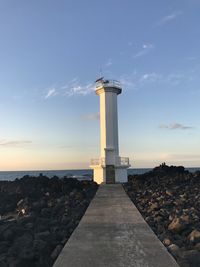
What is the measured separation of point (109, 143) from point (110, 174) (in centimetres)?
173

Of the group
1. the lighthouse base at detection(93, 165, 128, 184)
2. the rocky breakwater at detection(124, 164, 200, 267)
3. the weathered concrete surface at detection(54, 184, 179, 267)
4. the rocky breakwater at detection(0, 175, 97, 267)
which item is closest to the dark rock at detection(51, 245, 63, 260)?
the rocky breakwater at detection(0, 175, 97, 267)

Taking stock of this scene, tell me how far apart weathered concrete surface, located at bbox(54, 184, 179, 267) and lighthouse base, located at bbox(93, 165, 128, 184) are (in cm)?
1187

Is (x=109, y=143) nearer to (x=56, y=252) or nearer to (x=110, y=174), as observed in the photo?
(x=110, y=174)

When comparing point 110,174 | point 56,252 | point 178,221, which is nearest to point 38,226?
point 56,252

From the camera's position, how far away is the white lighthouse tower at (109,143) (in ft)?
70.7

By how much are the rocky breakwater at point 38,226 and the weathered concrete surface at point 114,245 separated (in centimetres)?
36

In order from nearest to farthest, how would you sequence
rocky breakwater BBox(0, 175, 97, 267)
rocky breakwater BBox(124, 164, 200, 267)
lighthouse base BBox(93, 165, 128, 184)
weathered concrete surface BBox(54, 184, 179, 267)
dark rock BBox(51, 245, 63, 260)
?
weathered concrete surface BBox(54, 184, 179, 267) → rocky breakwater BBox(124, 164, 200, 267) → dark rock BBox(51, 245, 63, 260) → rocky breakwater BBox(0, 175, 97, 267) → lighthouse base BBox(93, 165, 128, 184)

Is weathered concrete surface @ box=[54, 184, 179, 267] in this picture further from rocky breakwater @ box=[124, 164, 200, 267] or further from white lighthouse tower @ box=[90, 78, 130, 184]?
white lighthouse tower @ box=[90, 78, 130, 184]

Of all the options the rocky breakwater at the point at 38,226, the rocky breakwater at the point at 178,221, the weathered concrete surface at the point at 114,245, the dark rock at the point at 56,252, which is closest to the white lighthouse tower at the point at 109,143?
the rocky breakwater at the point at 38,226

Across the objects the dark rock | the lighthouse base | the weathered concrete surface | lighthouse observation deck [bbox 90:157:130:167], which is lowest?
the dark rock

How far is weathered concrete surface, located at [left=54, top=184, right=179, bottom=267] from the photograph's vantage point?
17.6 feet

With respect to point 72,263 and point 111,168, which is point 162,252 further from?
point 111,168

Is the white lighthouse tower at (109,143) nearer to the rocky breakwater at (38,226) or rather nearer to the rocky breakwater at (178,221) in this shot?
the rocky breakwater at (38,226)

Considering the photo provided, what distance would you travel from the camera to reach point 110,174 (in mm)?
21531
